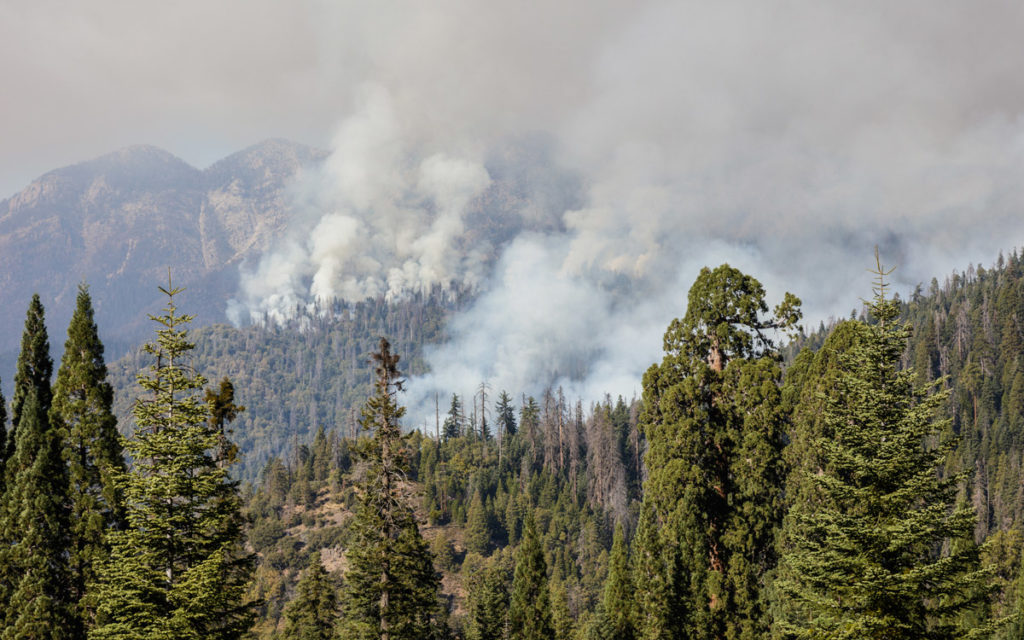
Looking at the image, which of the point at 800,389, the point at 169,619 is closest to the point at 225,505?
the point at 169,619

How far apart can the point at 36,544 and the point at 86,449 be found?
3.30 meters

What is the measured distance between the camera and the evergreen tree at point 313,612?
50.2 m

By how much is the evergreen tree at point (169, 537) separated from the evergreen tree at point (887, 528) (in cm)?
1698

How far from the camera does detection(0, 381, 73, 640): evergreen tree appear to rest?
22641 mm

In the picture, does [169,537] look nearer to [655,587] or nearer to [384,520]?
[384,520]

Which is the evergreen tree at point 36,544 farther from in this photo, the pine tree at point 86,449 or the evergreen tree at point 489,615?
the evergreen tree at point 489,615

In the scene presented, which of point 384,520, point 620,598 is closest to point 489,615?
point 620,598

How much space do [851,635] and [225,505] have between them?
18.9 m

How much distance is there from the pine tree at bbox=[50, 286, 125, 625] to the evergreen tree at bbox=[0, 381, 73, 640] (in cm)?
34

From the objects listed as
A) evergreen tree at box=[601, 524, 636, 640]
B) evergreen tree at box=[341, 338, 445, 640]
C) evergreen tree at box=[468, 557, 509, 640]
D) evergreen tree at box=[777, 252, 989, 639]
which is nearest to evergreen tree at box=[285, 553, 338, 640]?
evergreen tree at box=[468, 557, 509, 640]

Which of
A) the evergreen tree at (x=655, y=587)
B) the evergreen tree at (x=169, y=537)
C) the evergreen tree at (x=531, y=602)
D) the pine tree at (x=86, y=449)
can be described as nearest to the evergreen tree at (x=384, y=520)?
the evergreen tree at (x=169, y=537)

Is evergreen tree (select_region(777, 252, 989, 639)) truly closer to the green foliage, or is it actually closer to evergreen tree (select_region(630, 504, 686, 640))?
evergreen tree (select_region(630, 504, 686, 640))

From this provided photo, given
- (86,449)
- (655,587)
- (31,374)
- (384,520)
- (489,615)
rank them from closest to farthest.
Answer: (86,449)
(31,374)
(384,520)
(655,587)
(489,615)

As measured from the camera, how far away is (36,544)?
23.1 m
